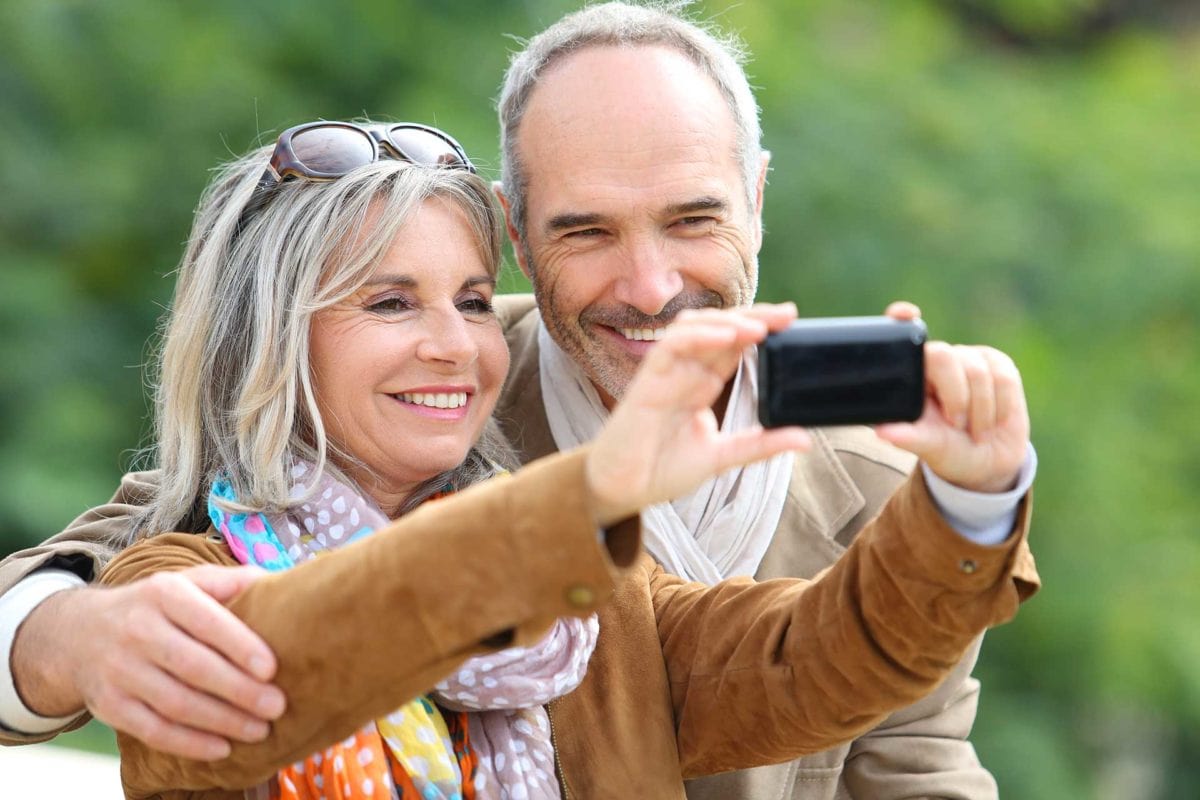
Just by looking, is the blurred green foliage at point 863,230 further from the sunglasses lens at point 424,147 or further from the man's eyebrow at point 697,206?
the sunglasses lens at point 424,147

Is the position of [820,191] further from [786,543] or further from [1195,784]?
[1195,784]

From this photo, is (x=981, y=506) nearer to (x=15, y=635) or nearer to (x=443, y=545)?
(x=443, y=545)

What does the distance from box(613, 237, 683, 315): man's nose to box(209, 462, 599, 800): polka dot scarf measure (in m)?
0.74

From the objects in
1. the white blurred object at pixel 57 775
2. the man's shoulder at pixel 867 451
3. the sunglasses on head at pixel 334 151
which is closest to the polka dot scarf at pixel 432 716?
the sunglasses on head at pixel 334 151

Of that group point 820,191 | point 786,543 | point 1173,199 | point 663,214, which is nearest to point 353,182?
point 663,214

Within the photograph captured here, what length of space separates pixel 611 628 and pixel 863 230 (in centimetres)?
359

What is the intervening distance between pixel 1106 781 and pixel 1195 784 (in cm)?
47

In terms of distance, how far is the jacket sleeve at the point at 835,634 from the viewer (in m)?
2.07

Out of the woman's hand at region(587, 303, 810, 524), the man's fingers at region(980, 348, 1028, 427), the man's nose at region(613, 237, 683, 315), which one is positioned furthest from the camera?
the man's nose at region(613, 237, 683, 315)

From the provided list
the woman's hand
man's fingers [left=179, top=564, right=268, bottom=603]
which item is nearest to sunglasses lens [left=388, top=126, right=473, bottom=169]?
man's fingers [left=179, top=564, right=268, bottom=603]

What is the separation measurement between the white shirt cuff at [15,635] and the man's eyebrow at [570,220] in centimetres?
115

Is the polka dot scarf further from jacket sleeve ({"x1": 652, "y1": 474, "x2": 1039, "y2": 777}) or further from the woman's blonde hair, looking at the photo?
jacket sleeve ({"x1": 652, "y1": 474, "x2": 1039, "y2": 777})

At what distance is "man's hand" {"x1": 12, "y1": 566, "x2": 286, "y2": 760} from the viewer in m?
1.92

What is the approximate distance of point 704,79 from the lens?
10.5ft
